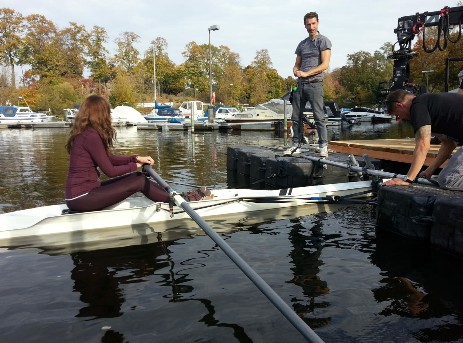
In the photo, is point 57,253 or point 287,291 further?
point 57,253

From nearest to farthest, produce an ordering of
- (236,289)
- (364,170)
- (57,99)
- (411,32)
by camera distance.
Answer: (236,289) < (364,170) < (411,32) < (57,99)

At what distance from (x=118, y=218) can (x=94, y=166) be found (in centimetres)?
84

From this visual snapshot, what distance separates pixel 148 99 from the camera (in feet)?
227

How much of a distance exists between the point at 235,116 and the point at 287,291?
37522 mm

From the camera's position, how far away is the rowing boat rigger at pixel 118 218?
18.0 ft

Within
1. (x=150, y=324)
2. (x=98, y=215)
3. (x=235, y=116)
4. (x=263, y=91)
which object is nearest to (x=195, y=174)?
(x=98, y=215)

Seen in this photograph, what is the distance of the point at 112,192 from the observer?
5504 mm

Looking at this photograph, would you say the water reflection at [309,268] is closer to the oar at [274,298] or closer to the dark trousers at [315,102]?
the oar at [274,298]

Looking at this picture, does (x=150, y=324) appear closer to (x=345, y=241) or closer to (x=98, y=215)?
(x=98, y=215)

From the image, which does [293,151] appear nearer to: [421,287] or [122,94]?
[421,287]

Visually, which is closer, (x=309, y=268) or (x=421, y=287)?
(x=421, y=287)

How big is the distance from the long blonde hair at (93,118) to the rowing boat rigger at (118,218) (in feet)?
3.41

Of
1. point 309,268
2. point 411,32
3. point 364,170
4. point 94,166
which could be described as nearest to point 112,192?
point 94,166

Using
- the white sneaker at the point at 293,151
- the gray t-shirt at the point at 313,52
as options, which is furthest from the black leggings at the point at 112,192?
the white sneaker at the point at 293,151
